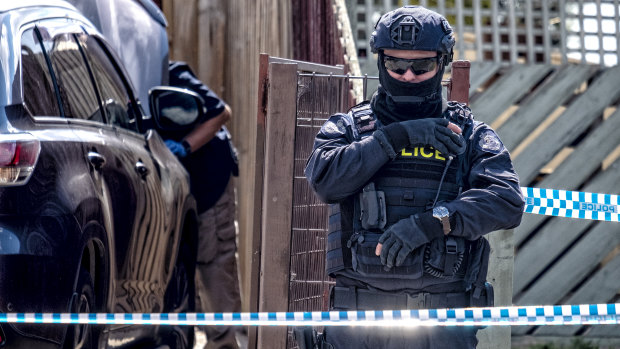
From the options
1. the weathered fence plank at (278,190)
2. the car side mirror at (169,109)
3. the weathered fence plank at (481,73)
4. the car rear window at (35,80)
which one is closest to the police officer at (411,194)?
the weathered fence plank at (278,190)

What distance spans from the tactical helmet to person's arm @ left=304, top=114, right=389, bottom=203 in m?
0.33

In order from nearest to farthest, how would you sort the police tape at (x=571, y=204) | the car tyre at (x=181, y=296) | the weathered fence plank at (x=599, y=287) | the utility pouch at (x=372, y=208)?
1. the utility pouch at (x=372, y=208)
2. the police tape at (x=571, y=204)
3. the car tyre at (x=181, y=296)
4. the weathered fence plank at (x=599, y=287)

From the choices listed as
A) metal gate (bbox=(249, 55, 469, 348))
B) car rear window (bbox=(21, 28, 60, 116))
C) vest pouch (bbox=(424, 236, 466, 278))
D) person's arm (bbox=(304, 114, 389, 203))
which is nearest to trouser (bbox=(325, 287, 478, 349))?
vest pouch (bbox=(424, 236, 466, 278))

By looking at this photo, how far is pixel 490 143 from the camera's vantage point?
14.2 ft

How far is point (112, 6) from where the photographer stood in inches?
333

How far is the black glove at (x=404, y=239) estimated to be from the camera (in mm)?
4121

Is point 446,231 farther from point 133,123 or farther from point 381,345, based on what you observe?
point 133,123

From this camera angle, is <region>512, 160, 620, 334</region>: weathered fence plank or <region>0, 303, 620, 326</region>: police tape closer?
<region>0, 303, 620, 326</region>: police tape

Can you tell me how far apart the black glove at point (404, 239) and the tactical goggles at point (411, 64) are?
514 millimetres

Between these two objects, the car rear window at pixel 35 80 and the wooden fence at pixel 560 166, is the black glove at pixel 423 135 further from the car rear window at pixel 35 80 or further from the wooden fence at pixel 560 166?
the wooden fence at pixel 560 166

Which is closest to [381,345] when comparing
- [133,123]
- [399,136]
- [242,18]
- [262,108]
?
[399,136]

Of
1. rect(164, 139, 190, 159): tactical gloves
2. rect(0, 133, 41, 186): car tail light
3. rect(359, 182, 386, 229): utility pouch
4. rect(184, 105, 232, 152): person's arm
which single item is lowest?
rect(164, 139, 190, 159): tactical gloves

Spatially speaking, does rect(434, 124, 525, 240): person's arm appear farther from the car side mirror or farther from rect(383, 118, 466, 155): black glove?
the car side mirror

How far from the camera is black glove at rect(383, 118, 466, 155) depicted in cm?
418
